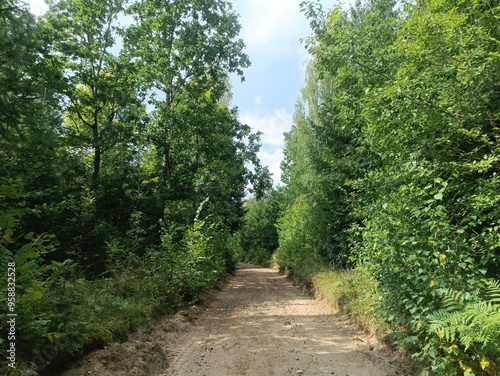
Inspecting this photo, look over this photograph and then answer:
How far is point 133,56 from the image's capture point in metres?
16.1

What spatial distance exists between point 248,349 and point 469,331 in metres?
4.07

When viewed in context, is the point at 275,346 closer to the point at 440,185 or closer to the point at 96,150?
the point at 440,185

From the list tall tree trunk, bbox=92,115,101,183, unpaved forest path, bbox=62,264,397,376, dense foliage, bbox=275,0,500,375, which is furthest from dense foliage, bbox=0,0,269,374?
dense foliage, bbox=275,0,500,375

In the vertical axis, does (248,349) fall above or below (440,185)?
below

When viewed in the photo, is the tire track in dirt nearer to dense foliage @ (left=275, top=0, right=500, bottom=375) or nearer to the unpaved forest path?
the unpaved forest path

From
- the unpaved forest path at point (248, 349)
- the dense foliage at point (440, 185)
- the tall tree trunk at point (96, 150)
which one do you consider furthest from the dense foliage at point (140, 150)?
the dense foliage at point (440, 185)

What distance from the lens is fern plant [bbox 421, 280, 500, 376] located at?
3066mm

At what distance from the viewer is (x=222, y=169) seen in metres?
16.2

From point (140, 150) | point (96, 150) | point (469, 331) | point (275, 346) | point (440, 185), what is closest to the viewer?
point (469, 331)

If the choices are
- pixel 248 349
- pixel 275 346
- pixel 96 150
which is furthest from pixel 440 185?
pixel 96 150

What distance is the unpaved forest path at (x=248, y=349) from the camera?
5.09 m

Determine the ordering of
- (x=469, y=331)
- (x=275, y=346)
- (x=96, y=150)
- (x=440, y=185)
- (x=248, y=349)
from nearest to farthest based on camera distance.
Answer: (x=469, y=331)
(x=440, y=185)
(x=248, y=349)
(x=275, y=346)
(x=96, y=150)

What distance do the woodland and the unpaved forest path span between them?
48 centimetres

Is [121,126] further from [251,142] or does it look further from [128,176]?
[251,142]
